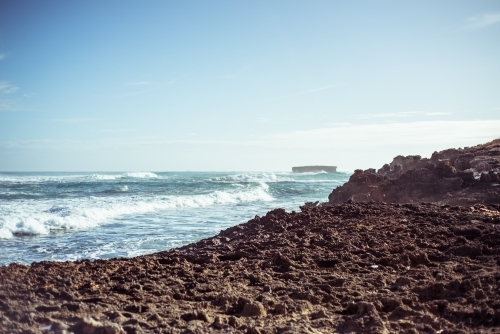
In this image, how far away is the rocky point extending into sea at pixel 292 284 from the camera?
11.1 feet

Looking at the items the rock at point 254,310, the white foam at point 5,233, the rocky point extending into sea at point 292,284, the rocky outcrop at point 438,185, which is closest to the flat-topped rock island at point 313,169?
the rocky outcrop at point 438,185

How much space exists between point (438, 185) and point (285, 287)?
9.30 m

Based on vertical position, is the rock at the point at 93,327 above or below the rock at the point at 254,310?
above

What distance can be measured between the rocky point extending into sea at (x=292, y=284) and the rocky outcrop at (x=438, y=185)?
3.85m

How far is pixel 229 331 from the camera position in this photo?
128 inches

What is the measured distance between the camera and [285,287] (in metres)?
4.38

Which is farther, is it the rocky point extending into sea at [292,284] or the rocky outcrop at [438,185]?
the rocky outcrop at [438,185]

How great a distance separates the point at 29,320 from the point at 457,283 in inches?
142

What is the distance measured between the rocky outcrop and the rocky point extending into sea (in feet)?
12.6

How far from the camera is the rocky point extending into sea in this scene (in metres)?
3.38

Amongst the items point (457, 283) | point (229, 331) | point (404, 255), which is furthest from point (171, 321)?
point (404, 255)

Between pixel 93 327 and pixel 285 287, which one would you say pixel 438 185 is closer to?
pixel 285 287

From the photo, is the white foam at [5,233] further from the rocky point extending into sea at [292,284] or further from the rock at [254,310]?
the rock at [254,310]

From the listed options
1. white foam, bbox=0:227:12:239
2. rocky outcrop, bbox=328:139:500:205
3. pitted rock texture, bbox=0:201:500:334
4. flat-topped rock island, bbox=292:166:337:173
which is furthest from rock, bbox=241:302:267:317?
flat-topped rock island, bbox=292:166:337:173
